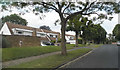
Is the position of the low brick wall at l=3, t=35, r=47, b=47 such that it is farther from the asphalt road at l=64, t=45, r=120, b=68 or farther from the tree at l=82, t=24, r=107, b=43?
the asphalt road at l=64, t=45, r=120, b=68

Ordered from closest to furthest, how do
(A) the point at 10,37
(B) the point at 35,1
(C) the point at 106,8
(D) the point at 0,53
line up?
(D) the point at 0,53, (B) the point at 35,1, (C) the point at 106,8, (A) the point at 10,37

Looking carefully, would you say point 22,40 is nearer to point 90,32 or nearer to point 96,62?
point 96,62

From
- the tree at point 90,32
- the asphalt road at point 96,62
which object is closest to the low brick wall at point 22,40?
the tree at point 90,32

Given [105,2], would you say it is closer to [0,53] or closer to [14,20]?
[0,53]

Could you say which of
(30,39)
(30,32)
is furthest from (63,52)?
(30,32)

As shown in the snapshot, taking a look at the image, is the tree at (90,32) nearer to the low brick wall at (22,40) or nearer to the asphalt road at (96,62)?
the low brick wall at (22,40)

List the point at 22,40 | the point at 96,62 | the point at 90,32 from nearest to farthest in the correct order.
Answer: the point at 96,62 < the point at 22,40 < the point at 90,32

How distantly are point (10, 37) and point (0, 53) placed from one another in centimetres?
1212

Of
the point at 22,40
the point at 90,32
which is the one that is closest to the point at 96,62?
the point at 22,40

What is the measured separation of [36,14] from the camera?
51.5ft

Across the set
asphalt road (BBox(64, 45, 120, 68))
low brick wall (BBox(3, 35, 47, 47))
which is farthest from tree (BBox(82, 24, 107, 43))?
asphalt road (BBox(64, 45, 120, 68))

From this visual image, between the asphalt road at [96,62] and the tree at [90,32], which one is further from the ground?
the tree at [90,32]

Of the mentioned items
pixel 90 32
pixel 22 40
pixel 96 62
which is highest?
pixel 90 32

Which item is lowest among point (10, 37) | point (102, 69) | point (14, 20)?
point (102, 69)
